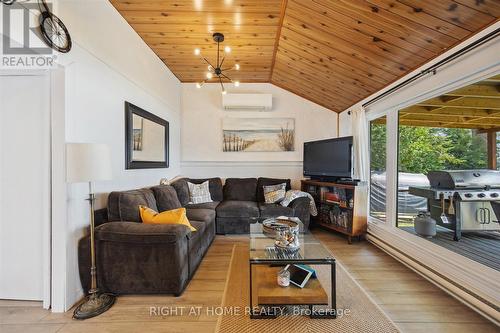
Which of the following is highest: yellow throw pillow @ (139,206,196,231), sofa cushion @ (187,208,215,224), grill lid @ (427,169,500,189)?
grill lid @ (427,169,500,189)

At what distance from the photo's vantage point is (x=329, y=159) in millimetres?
4012

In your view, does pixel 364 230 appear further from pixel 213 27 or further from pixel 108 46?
pixel 108 46

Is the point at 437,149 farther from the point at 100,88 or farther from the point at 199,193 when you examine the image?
the point at 100,88

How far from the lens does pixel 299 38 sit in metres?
3.01

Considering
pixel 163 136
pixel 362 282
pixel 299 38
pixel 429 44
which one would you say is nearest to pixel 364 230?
pixel 362 282

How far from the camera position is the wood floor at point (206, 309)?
5.54 feet

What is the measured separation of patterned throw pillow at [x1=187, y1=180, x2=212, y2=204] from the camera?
4074mm

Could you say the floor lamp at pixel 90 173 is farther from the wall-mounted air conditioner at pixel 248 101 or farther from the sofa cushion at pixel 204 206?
the wall-mounted air conditioner at pixel 248 101

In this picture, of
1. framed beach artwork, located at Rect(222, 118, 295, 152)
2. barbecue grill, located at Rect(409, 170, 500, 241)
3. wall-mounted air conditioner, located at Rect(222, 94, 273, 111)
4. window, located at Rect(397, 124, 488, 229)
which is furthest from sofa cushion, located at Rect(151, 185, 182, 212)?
barbecue grill, located at Rect(409, 170, 500, 241)

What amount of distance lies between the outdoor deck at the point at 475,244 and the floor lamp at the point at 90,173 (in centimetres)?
325

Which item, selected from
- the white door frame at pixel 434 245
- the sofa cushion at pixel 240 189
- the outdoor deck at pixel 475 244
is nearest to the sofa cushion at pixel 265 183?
the sofa cushion at pixel 240 189

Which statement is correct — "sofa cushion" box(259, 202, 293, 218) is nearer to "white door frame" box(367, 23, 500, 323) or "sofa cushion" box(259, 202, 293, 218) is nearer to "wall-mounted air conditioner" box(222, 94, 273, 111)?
"white door frame" box(367, 23, 500, 323)

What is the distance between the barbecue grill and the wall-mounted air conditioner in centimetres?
300

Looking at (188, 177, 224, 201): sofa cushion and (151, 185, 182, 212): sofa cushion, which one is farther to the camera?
(188, 177, 224, 201): sofa cushion
